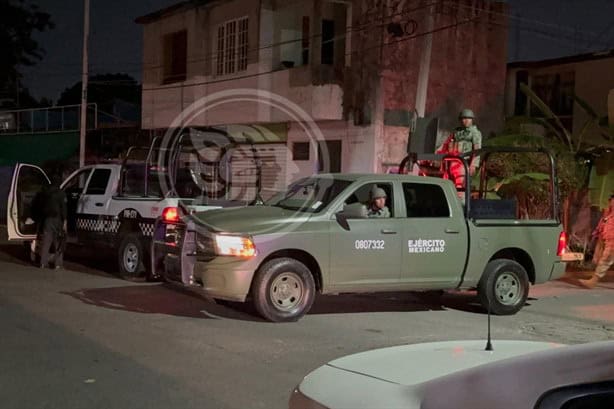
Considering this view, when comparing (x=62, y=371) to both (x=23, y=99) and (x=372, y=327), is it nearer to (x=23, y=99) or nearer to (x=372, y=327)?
(x=372, y=327)

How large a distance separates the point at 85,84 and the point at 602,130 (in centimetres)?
1678

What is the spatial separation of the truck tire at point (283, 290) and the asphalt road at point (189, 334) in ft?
0.56

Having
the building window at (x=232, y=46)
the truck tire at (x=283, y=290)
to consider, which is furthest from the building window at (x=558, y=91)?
the truck tire at (x=283, y=290)

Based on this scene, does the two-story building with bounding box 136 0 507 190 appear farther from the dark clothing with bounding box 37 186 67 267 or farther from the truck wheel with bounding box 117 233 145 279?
the dark clothing with bounding box 37 186 67 267

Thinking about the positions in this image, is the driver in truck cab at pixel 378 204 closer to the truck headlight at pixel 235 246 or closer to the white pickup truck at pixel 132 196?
the truck headlight at pixel 235 246

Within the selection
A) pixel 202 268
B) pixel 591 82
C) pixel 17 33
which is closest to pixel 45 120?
pixel 17 33

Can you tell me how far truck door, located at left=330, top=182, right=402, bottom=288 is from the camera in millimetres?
8578

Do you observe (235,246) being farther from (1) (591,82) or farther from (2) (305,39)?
(1) (591,82)

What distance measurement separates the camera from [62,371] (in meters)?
5.98

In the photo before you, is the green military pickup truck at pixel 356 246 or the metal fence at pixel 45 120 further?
the metal fence at pixel 45 120

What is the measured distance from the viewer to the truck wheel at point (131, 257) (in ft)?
38.3

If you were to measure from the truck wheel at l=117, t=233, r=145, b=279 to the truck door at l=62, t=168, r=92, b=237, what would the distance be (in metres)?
1.70

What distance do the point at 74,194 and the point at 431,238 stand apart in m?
7.51

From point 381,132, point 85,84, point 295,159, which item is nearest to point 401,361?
point 381,132
